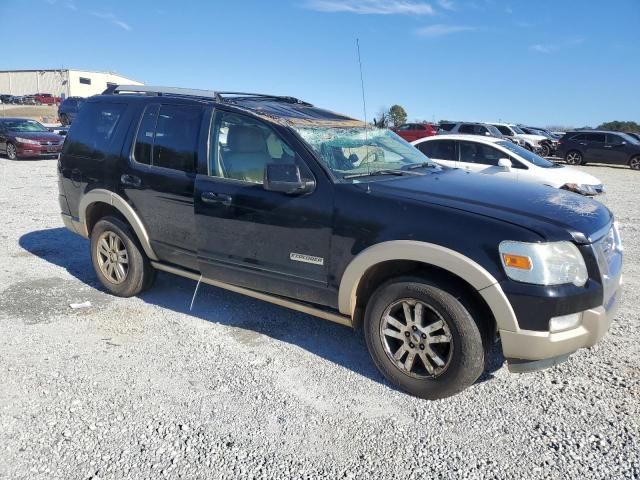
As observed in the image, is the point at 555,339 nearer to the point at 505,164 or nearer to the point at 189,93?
the point at 189,93

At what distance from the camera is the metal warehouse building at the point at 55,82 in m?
84.8

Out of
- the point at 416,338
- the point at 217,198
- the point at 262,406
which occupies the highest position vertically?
the point at 217,198

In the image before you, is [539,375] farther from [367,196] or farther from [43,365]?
[43,365]

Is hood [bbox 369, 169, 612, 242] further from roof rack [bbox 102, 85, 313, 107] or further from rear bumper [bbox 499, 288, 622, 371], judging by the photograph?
roof rack [bbox 102, 85, 313, 107]

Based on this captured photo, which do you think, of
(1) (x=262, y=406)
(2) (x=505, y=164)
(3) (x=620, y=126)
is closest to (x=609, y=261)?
(1) (x=262, y=406)

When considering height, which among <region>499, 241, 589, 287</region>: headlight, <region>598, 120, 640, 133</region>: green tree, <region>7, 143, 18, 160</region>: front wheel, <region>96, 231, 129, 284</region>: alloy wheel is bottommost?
<region>96, 231, 129, 284</region>: alloy wheel

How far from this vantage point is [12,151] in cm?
1770

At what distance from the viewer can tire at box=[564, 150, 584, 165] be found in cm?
2256

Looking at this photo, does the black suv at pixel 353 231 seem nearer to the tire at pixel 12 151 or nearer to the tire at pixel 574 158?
the tire at pixel 12 151

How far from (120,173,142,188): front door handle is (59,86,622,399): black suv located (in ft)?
0.06

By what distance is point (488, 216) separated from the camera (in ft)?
9.66

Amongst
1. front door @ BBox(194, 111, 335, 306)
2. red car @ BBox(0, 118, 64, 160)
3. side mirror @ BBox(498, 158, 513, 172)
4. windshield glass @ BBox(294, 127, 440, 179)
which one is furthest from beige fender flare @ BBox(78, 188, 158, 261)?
red car @ BBox(0, 118, 64, 160)

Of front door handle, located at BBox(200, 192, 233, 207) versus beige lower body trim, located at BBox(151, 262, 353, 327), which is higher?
front door handle, located at BBox(200, 192, 233, 207)

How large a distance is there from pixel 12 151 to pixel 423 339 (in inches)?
741
